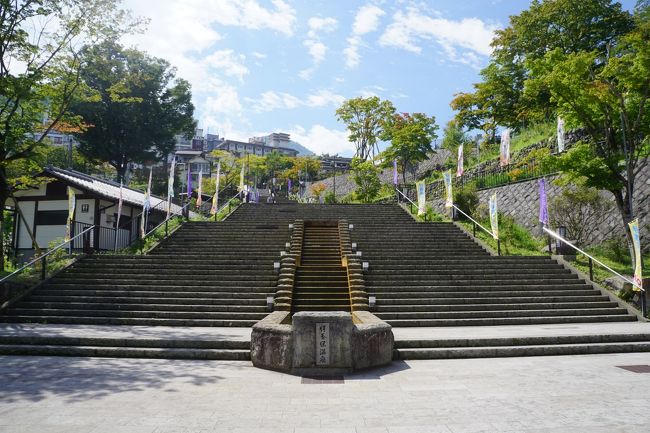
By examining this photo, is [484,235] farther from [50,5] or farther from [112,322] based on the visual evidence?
[50,5]

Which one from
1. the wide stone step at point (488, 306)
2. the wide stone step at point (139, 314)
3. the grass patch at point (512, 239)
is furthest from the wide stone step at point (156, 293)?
the grass patch at point (512, 239)

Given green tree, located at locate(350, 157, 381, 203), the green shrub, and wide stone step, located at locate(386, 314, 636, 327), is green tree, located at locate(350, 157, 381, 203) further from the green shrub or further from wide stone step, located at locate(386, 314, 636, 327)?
wide stone step, located at locate(386, 314, 636, 327)

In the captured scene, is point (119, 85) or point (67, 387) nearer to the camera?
point (67, 387)

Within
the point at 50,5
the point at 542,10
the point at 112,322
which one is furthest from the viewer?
the point at 542,10

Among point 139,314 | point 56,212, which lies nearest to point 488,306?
point 139,314

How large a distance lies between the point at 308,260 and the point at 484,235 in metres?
8.68

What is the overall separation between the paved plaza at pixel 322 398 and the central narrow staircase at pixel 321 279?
4.24 meters

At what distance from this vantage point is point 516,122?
110ft

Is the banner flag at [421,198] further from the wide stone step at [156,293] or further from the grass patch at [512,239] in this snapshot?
the wide stone step at [156,293]

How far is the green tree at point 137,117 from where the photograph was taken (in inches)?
1453

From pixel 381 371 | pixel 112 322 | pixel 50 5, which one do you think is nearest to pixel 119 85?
pixel 50 5

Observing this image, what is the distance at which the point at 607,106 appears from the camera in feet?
47.1

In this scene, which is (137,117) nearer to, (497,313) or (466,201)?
(466,201)

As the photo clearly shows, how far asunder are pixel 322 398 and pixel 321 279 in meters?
7.58
